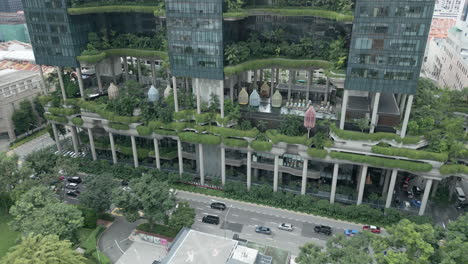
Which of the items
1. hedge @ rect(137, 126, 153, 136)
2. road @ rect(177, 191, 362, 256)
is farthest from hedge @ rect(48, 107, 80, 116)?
road @ rect(177, 191, 362, 256)

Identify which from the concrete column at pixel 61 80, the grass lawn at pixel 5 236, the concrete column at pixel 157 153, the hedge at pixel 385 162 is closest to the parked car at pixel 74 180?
the grass lawn at pixel 5 236

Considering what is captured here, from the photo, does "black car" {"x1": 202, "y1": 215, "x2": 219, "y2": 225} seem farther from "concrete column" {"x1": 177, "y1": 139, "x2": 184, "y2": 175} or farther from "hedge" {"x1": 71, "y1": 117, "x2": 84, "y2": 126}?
"hedge" {"x1": 71, "y1": 117, "x2": 84, "y2": 126}

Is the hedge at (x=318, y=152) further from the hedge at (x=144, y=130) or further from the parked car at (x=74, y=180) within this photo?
the parked car at (x=74, y=180)

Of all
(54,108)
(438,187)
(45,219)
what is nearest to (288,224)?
(438,187)

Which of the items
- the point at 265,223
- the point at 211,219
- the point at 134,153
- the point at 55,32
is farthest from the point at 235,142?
the point at 55,32

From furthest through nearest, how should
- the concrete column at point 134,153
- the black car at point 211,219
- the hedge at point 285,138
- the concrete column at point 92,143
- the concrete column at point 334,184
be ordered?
the concrete column at point 92,143 → the concrete column at point 134,153 → the concrete column at point 334,184 → the black car at point 211,219 → the hedge at point 285,138

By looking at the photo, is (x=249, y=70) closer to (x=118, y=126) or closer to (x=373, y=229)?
(x=118, y=126)

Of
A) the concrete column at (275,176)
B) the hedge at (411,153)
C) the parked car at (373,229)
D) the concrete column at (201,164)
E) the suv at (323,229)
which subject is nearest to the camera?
the hedge at (411,153)
